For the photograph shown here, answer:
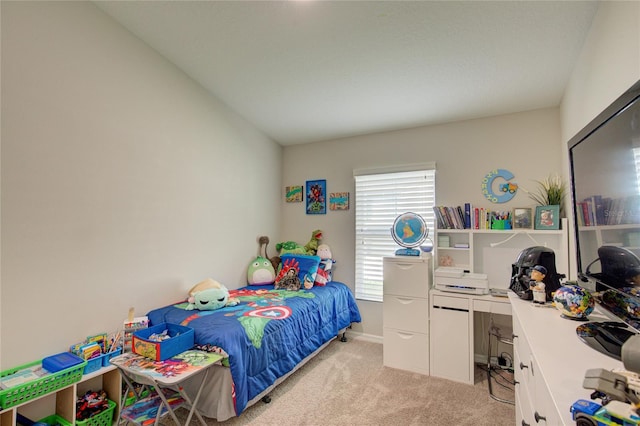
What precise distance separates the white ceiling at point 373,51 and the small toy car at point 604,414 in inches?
74.3

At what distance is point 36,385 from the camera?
1400 millimetres

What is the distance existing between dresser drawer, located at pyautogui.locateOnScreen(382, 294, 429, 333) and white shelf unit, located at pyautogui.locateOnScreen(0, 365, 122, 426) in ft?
7.02

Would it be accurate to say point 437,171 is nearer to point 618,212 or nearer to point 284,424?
point 618,212

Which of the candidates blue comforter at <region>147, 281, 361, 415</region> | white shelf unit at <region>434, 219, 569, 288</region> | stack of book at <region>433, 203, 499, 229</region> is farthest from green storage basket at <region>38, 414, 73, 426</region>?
stack of book at <region>433, 203, 499, 229</region>

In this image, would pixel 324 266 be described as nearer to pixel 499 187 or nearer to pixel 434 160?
pixel 434 160

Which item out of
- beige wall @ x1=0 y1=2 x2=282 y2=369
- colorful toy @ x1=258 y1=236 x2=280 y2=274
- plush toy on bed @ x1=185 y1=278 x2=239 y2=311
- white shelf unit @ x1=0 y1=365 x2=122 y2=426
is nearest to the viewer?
white shelf unit @ x1=0 y1=365 x2=122 y2=426

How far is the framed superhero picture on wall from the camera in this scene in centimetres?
372

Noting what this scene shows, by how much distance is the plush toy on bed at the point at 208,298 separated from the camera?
2271mm

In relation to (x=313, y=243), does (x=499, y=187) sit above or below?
above

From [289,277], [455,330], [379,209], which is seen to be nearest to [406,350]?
[455,330]

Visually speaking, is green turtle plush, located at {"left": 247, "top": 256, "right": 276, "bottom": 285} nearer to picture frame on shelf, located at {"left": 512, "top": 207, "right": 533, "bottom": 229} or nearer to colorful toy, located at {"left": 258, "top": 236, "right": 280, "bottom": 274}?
colorful toy, located at {"left": 258, "top": 236, "right": 280, "bottom": 274}

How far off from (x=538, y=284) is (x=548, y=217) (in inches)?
46.4

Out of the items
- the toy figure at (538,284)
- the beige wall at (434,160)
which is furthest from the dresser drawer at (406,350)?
the toy figure at (538,284)

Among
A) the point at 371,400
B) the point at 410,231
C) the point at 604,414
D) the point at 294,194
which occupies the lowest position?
the point at 371,400
